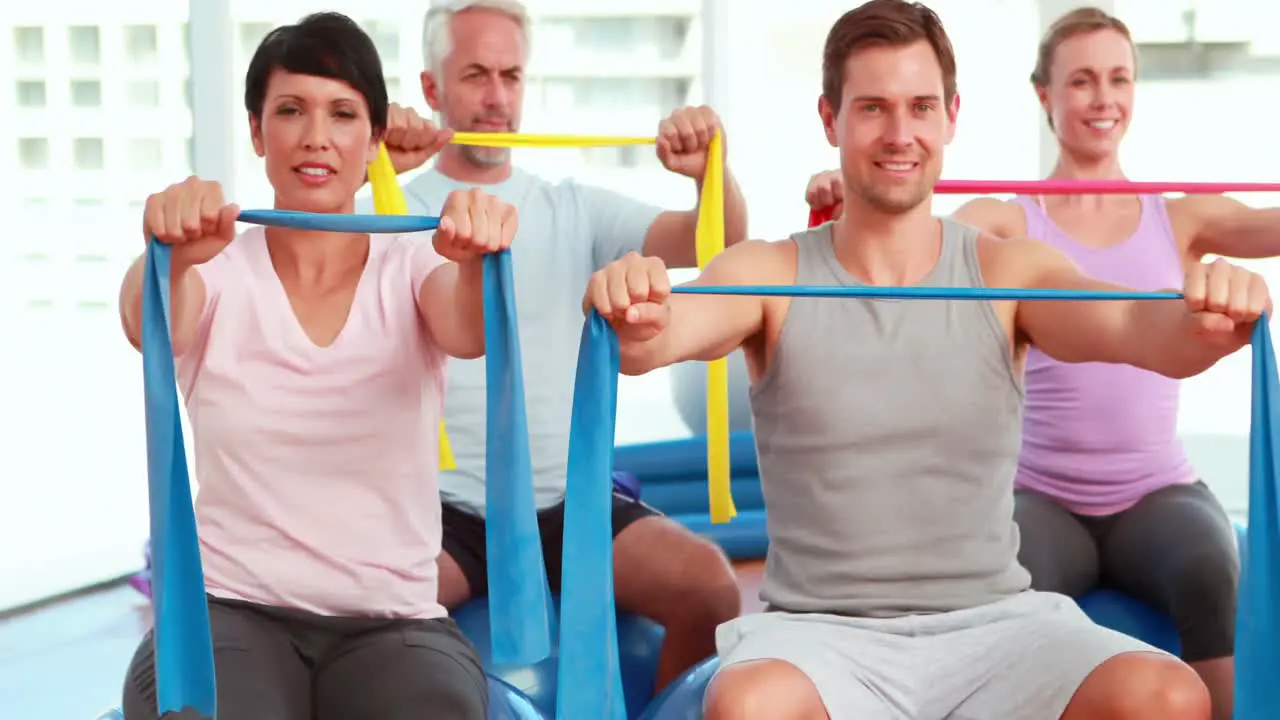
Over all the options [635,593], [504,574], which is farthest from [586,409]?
[635,593]

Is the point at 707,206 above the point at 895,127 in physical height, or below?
below

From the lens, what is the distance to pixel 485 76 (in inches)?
137

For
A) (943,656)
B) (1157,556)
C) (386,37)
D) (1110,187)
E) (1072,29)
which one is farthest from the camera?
(386,37)

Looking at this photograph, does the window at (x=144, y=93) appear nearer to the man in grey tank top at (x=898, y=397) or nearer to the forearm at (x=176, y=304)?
the forearm at (x=176, y=304)

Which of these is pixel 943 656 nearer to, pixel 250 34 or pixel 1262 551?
pixel 1262 551

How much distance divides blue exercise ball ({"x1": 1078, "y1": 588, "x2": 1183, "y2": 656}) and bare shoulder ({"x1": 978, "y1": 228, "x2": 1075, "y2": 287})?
0.89 m

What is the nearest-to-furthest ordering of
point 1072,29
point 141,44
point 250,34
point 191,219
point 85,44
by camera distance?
1. point 191,219
2. point 1072,29
3. point 85,44
4. point 141,44
5. point 250,34

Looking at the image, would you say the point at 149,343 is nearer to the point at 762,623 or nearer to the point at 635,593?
the point at 762,623

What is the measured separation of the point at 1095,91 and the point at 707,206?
2.86ft

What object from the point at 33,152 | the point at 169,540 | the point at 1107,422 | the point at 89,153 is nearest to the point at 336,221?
the point at 169,540

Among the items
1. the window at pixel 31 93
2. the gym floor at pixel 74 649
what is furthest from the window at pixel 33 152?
the gym floor at pixel 74 649

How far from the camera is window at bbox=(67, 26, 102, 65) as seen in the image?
5770 mm

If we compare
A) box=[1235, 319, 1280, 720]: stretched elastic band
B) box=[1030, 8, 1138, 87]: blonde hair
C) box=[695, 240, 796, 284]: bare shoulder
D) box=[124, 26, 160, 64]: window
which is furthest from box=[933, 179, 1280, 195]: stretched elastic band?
box=[124, 26, 160, 64]: window

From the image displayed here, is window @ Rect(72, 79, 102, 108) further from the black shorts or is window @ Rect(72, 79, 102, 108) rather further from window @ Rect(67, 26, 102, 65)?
the black shorts
